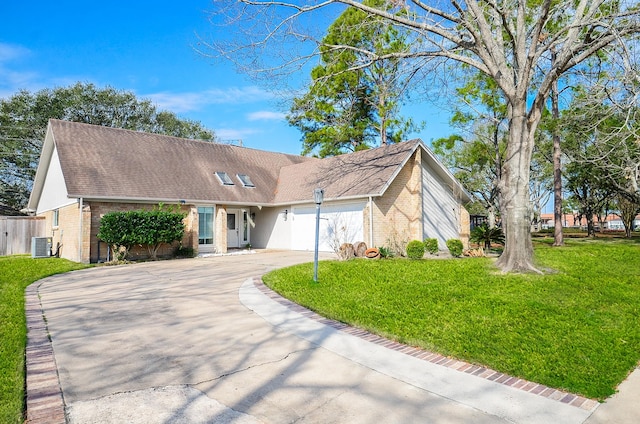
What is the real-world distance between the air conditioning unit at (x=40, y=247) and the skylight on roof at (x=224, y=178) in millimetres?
8085

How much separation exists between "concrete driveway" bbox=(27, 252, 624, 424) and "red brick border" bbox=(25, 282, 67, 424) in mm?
84

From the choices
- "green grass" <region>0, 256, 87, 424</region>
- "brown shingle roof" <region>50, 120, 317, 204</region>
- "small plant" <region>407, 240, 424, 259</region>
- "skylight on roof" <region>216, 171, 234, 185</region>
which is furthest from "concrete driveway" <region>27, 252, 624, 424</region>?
"skylight on roof" <region>216, 171, 234, 185</region>

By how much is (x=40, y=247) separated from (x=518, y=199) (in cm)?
1884

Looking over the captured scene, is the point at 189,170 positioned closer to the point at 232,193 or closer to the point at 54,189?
the point at 232,193

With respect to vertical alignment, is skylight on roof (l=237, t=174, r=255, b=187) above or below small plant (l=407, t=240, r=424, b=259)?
above

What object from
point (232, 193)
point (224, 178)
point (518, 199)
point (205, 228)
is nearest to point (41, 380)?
point (518, 199)

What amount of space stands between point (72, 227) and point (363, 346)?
1541cm

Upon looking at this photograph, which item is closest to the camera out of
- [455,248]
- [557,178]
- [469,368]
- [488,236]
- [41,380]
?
[41,380]

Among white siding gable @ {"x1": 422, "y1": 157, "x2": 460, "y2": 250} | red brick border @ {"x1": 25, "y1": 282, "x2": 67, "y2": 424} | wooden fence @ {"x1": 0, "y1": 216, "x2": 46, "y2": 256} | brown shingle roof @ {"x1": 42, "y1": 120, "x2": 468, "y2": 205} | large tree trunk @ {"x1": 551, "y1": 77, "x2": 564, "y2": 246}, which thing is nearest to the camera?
red brick border @ {"x1": 25, "y1": 282, "x2": 67, "y2": 424}

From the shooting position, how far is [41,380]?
3.98 metres


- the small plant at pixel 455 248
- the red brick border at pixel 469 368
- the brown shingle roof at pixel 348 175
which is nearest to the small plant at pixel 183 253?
the brown shingle roof at pixel 348 175

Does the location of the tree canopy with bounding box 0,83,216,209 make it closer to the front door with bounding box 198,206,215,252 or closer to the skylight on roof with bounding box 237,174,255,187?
the skylight on roof with bounding box 237,174,255,187

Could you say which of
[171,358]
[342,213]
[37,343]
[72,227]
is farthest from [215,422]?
[72,227]

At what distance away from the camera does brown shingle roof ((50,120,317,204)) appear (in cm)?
1625
